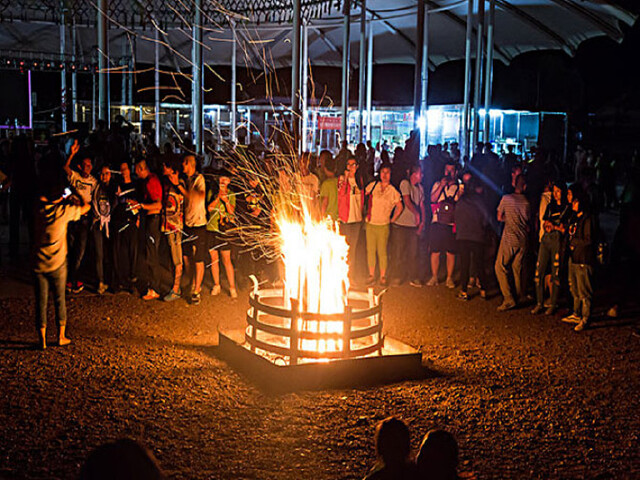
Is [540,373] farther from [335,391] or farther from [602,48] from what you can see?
[602,48]

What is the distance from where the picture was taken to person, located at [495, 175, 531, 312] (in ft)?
35.1

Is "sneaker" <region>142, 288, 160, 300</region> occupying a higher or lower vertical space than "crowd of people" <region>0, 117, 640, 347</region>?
lower

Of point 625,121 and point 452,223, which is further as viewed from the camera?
point 625,121

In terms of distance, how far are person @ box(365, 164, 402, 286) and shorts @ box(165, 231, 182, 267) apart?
9.76 feet

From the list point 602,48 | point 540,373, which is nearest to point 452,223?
point 540,373

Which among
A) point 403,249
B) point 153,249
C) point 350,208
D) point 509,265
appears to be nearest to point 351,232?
point 350,208

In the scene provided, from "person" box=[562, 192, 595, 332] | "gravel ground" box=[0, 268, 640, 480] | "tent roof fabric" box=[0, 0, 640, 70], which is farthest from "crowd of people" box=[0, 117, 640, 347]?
"tent roof fabric" box=[0, 0, 640, 70]

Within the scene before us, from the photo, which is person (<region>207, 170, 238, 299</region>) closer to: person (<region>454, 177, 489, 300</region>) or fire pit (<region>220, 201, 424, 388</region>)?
fire pit (<region>220, 201, 424, 388</region>)

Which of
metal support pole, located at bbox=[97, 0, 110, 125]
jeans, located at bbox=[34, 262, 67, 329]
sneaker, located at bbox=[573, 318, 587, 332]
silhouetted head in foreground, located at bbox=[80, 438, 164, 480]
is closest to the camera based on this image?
silhouetted head in foreground, located at bbox=[80, 438, 164, 480]

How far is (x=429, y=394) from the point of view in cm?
743

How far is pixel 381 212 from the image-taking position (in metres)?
12.0

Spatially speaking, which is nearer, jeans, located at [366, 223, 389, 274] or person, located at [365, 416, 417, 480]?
person, located at [365, 416, 417, 480]

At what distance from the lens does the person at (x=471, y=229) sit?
37.9 ft

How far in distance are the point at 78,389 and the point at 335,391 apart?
237 centimetres
